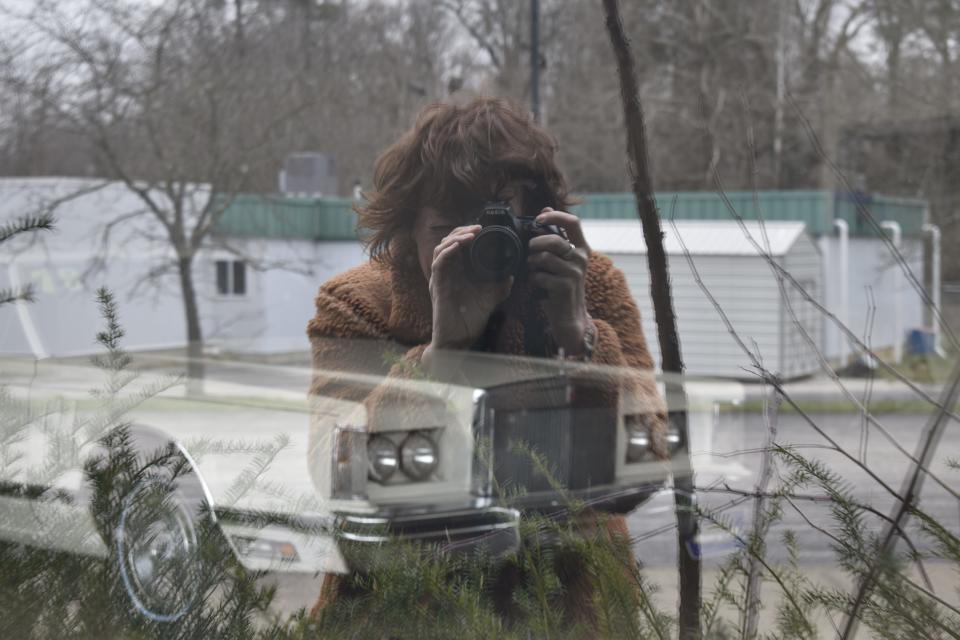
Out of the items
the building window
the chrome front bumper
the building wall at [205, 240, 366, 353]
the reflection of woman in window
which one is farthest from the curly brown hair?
the building window

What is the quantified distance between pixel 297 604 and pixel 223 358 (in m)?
1.90

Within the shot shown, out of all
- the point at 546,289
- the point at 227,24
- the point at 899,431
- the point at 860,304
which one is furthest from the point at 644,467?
the point at 860,304

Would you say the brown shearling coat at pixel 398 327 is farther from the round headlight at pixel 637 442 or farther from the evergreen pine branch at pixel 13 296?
the evergreen pine branch at pixel 13 296

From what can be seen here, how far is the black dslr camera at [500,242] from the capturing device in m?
1.42

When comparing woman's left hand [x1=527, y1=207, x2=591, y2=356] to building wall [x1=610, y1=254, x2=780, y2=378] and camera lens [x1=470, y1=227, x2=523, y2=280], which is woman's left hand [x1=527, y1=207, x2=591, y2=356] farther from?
building wall [x1=610, y1=254, x2=780, y2=378]

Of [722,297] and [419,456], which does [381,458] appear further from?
[722,297]

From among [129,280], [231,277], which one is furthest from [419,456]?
[231,277]

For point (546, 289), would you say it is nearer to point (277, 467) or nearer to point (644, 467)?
point (644, 467)

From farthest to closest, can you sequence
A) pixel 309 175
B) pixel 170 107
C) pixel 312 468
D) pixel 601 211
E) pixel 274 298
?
pixel 309 175 < pixel 170 107 < pixel 274 298 < pixel 601 211 < pixel 312 468

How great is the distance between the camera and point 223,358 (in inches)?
117

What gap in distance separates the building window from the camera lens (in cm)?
549

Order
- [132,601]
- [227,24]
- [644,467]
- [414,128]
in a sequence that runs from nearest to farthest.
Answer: [132,601] < [644,467] < [414,128] < [227,24]

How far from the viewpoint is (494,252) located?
142cm

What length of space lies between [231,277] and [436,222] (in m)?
5.96
